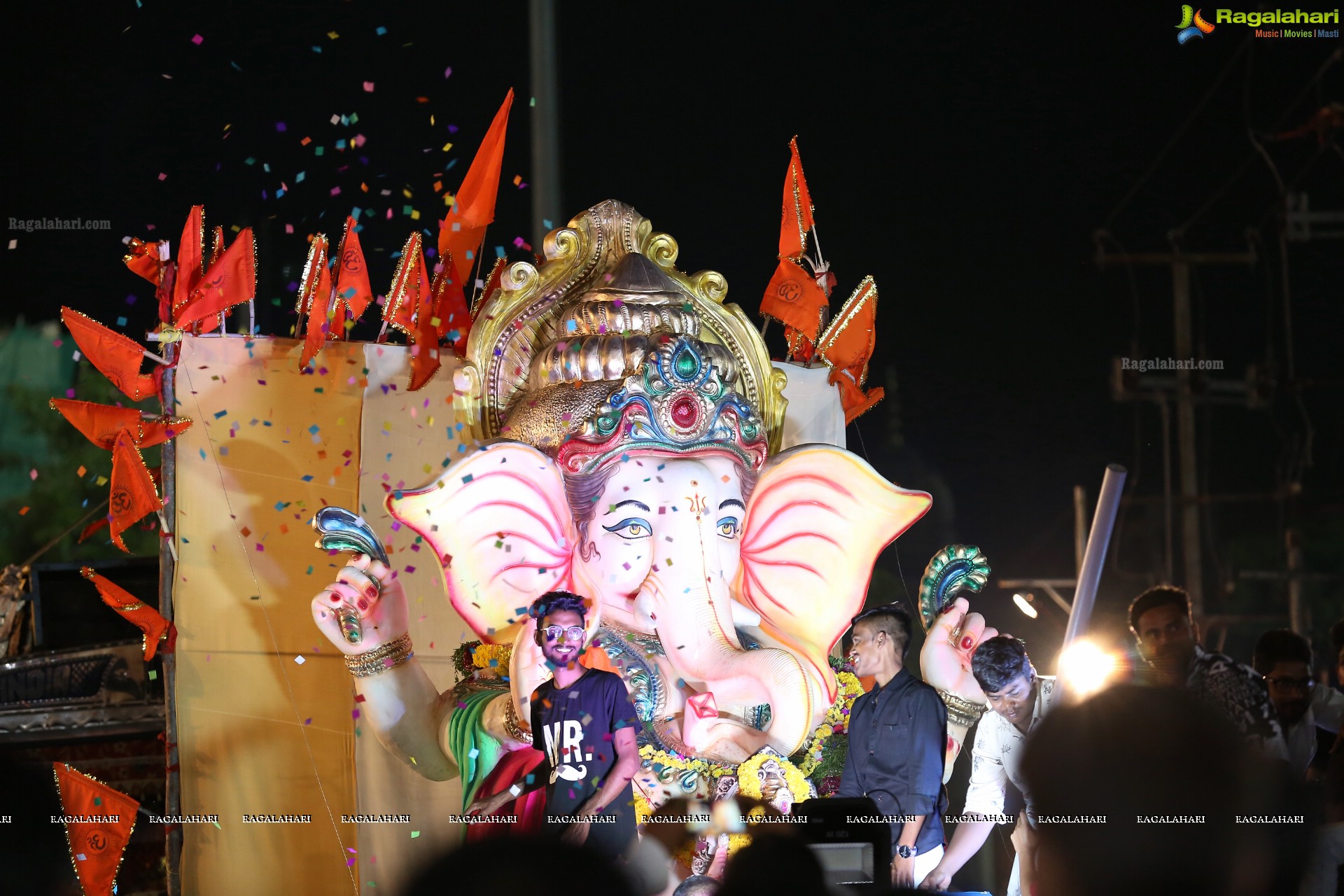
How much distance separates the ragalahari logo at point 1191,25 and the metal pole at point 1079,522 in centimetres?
241

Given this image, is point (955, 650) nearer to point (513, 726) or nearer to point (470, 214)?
point (513, 726)

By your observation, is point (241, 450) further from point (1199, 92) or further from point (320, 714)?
point (1199, 92)

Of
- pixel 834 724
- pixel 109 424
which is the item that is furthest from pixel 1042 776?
pixel 109 424

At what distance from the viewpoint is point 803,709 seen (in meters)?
4.77

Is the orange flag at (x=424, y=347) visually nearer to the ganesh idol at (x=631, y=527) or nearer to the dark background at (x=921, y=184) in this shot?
the ganesh idol at (x=631, y=527)

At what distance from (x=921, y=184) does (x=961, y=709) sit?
11.5 ft

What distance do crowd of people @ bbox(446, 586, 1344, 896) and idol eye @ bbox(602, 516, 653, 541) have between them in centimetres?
64

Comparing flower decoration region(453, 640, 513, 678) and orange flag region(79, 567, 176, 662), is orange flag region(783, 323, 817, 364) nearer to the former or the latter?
flower decoration region(453, 640, 513, 678)

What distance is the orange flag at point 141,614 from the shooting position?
17.1ft

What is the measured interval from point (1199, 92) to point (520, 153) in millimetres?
3566

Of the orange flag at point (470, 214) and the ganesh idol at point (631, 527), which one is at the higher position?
the orange flag at point (470, 214)

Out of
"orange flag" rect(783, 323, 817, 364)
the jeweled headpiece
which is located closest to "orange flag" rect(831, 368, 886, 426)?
"orange flag" rect(783, 323, 817, 364)

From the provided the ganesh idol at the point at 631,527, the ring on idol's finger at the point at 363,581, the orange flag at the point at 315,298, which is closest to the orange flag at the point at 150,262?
the orange flag at the point at 315,298

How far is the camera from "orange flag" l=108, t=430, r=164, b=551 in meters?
5.15
